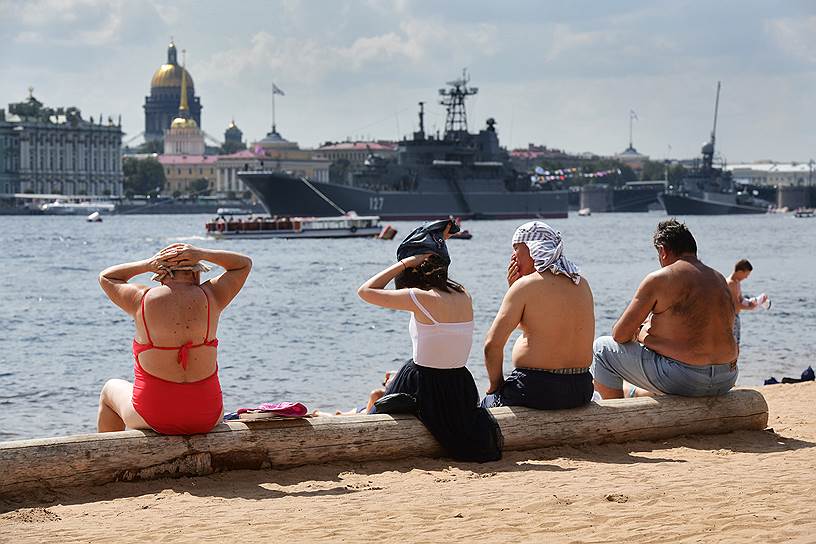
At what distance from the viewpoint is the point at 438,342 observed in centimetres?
585

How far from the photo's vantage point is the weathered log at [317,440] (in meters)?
5.25

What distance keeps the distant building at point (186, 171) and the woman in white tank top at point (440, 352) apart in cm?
15188

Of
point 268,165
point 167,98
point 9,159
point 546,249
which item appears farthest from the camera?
point 167,98

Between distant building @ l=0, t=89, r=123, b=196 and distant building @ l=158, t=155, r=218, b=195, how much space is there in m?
11.6

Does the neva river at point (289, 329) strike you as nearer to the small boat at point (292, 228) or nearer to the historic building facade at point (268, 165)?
the small boat at point (292, 228)

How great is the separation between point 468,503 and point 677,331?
189 cm

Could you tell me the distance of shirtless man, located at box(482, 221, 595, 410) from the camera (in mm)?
6078

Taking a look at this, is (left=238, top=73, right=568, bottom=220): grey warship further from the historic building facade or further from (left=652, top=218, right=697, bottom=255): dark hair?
(left=652, top=218, right=697, bottom=255): dark hair

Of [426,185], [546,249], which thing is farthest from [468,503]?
[426,185]

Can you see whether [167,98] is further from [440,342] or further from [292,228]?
[440,342]

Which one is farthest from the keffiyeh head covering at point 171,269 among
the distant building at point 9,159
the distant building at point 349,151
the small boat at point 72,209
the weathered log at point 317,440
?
the distant building at point 349,151

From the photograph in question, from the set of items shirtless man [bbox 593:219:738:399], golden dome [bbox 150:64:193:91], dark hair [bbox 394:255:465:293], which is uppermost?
golden dome [bbox 150:64:193:91]

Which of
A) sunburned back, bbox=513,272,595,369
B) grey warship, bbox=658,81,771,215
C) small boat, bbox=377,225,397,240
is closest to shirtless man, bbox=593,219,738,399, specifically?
sunburned back, bbox=513,272,595,369

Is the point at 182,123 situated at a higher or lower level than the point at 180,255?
higher
